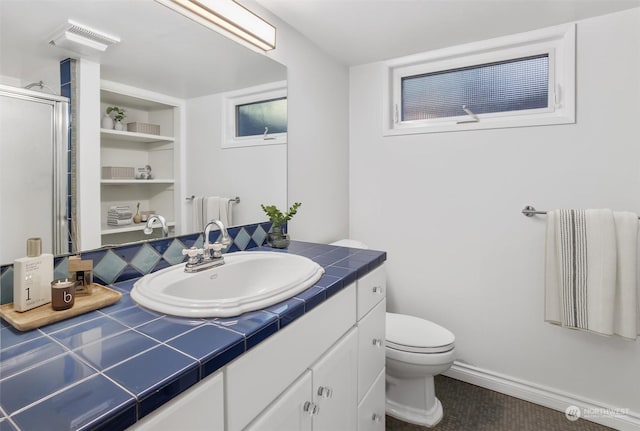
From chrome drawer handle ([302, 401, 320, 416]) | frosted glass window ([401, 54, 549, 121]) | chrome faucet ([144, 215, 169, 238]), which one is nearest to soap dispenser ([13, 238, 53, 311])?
chrome faucet ([144, 215, 169, 238])

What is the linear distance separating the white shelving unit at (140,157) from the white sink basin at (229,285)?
0.21m

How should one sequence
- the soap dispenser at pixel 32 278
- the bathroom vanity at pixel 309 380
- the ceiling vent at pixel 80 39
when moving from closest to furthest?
the bathroom vanity at pixel 309 380
the soap dispenser at pixel 32 278
the ceiling vent at pixel 80 39

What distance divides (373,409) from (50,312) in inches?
48.8

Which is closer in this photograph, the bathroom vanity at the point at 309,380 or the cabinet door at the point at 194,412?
the cabinet door at the point at 194,412

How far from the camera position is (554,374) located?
183 cm

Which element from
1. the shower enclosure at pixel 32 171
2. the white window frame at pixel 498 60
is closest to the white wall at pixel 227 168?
the shower enclosure at pixel 32 171

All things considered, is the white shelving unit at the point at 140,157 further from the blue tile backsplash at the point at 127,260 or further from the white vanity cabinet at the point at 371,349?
the white vanity cabinet at the point at 371,349

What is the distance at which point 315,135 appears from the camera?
2023 mm

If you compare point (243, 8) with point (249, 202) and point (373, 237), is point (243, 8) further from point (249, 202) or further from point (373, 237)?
point (373, 237)

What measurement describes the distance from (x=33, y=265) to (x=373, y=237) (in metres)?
1.88

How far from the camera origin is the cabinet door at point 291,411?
803 mm

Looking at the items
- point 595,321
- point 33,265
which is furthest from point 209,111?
point 595,321

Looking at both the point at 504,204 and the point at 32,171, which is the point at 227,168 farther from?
the point at 504,204

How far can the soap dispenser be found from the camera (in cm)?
80
